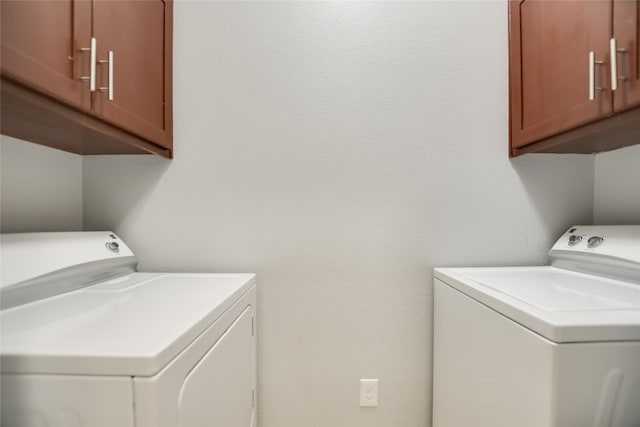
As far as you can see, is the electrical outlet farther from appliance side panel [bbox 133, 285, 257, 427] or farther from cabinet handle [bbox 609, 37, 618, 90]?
cabinet handle [bbox 609, 37, 618, 90]

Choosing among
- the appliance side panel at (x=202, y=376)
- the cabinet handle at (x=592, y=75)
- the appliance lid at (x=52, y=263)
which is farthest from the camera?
the cabinet handle at (x=592, y=75)

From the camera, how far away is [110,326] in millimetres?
682

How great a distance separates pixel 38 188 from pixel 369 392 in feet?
5.23

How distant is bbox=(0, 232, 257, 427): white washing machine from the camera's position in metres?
0.54

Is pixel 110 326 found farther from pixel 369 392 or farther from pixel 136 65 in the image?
pixel 369 392

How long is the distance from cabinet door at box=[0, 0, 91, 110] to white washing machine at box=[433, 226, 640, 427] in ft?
4.32

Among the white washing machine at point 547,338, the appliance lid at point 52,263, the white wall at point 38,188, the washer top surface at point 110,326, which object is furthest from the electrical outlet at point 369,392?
the white wall at point 38,188

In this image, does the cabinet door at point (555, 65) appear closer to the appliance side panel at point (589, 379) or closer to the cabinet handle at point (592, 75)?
Answer: the cabinet handle at point (592, 75)

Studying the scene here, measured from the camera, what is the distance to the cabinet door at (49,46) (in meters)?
0.68

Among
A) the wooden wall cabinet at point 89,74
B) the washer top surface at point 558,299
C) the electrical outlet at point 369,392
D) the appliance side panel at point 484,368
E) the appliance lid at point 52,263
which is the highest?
the wooden wall cabinet at point 89,74

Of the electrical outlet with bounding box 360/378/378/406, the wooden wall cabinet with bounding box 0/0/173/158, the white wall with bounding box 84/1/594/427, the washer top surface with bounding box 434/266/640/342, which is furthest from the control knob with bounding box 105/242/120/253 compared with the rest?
the washer top surface with bounding box 434/266/640/342

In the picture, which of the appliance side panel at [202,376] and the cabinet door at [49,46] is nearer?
the appliance side panel at [202,376]

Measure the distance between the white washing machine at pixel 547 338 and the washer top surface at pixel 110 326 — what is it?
0.79m

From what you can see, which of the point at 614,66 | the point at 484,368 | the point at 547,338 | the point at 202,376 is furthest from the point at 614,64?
the point at 202,376
